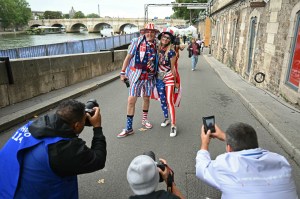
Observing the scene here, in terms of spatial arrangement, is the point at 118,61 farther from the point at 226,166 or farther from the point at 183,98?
the point at 226,166

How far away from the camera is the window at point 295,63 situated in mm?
6514

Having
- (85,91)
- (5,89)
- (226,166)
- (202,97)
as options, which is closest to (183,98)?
(202,97)

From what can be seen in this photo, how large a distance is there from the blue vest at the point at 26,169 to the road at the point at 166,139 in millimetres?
1181

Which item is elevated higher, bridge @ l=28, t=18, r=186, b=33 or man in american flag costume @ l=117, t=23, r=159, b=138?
bridge @ l=28, t=18, r=186, b=33

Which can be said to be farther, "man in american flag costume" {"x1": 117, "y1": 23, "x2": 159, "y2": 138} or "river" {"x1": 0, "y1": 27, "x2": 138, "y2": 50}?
"river" {"x1": 0, "y1": 27, "x2": 138, "y2": 50}

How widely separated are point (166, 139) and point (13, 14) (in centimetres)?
9058

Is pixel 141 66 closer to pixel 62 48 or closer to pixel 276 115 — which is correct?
pixel 276 115

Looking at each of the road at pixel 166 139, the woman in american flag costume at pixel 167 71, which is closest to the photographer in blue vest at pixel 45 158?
the road at pixel 166 139

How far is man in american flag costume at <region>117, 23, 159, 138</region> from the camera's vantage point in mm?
4410

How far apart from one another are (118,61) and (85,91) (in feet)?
18.1

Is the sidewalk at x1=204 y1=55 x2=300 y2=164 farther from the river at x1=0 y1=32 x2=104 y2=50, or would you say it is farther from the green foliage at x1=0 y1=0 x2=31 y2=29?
the green foliage at x1=0 y1=0 x2=31 y2=29

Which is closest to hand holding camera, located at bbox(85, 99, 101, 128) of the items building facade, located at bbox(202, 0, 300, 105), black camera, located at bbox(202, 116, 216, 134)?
black camera, located at bbox(202, 116, 216, 134)

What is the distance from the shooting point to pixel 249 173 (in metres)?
1.69

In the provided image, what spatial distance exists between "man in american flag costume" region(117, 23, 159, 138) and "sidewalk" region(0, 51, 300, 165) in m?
2.29
